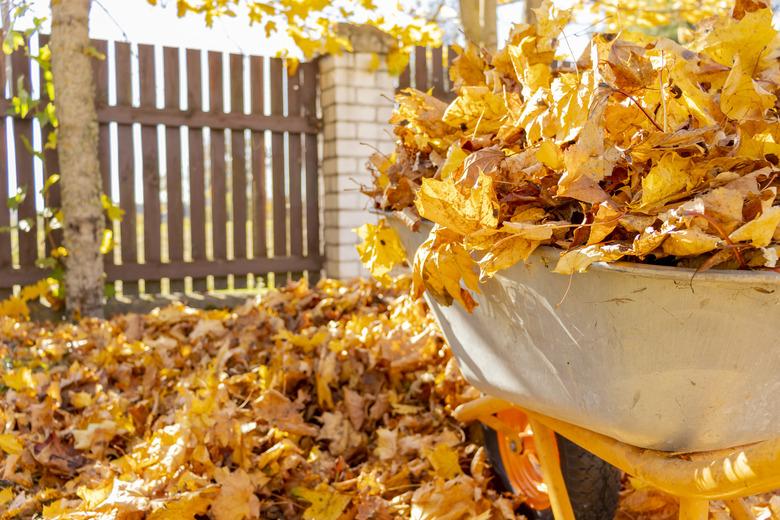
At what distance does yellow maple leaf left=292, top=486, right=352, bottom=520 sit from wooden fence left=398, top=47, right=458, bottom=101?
459 centimetres

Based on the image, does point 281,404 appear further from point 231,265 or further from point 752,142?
point 231,265

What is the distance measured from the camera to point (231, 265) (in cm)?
549

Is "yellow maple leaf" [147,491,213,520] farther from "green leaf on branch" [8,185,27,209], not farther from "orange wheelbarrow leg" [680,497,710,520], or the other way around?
"green leaf on branch" [8,185,27,209]

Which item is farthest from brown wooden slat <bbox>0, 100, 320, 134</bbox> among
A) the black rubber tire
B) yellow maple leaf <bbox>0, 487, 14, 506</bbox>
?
the black rubber tire

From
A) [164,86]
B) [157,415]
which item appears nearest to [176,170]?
[164,86]

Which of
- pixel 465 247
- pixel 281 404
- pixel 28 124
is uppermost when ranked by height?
pixel 28 124

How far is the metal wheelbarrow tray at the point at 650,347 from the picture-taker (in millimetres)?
967

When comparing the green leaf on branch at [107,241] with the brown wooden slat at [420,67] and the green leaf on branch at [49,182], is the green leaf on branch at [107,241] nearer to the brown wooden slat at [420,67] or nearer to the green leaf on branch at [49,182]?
the green leaf on branch at [49,182]

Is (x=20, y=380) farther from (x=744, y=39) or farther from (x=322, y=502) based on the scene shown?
(x=744, y=39)

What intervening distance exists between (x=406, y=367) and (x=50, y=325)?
9.52 ft

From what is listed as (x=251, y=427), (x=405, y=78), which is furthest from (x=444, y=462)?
(x=405, y=78)

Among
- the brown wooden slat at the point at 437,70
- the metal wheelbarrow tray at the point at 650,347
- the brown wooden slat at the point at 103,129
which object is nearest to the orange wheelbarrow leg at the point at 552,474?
the metal wheelbarrow tray at the point at 650,347

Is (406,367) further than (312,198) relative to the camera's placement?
No

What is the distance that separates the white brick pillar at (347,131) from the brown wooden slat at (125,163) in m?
1.52
